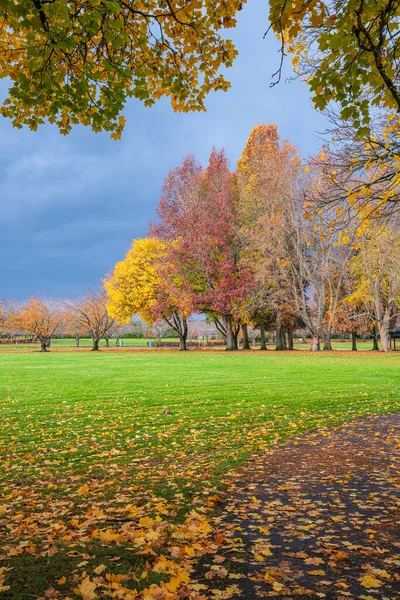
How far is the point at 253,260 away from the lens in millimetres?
32281

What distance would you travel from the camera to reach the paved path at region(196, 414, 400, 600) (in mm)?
2861

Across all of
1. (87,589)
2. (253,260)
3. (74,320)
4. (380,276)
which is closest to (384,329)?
(380,276)

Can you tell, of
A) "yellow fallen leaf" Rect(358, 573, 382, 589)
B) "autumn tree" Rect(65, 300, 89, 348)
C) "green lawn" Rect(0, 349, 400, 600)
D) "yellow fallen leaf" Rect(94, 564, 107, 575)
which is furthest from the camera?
"autumn tree" Rect(65, 300, 89, 348)

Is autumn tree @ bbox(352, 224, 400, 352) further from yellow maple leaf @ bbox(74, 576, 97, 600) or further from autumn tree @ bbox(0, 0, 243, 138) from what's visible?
yellow maple leaf @ bbox(74, 576, 97, 600)

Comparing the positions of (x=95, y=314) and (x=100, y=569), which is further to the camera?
(x=95, y=314)

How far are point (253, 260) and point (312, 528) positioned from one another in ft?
95.6

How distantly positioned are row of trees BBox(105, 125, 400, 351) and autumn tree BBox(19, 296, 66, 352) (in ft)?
26.3

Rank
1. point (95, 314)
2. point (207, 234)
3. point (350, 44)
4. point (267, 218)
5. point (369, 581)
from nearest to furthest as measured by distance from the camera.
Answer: point (369, 581), point (350, 44), point (267, 218), point (207, 234), point (95, 314)

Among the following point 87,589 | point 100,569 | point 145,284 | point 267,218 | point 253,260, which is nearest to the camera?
point 87,589

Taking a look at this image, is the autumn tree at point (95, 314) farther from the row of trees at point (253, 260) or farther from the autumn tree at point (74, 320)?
the row of trees at point (253, 260)

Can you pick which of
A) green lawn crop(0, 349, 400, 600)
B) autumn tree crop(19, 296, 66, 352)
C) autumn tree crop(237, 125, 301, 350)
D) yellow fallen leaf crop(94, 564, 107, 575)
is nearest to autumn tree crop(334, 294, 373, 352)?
autumn tree crop(237, 125, 301, 350)

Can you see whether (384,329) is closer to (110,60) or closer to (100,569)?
(110,60)

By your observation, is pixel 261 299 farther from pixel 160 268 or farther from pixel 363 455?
pixel 363 455

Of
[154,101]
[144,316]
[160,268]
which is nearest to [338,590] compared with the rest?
[154,101]
